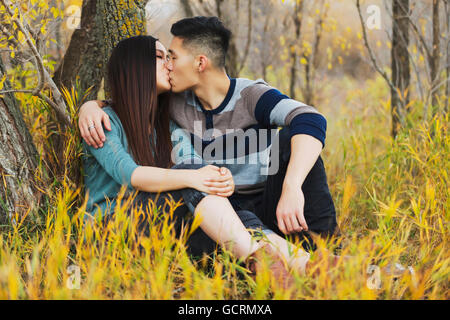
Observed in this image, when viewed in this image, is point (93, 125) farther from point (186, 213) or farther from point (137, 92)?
point (186, 213)

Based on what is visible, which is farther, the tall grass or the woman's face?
the woman's face

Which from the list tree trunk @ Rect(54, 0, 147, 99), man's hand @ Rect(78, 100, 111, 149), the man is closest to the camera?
man's hand @ Rect(78, 100, 111, 149)

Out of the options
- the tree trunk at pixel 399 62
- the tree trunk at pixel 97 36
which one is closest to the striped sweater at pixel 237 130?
the tree trunk at pixel 97 36

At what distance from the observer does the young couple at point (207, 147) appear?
6.38 ft

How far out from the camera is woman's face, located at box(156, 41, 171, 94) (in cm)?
239

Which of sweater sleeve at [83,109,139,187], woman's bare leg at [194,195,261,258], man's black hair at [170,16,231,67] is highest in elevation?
man's black hair at [170,16,231,67]

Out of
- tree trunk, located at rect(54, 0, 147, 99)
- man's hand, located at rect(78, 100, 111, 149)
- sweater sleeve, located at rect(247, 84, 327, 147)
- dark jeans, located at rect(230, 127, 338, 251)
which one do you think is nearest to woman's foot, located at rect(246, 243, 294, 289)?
dark jeans, located at rect(230, 127, 338, 251)

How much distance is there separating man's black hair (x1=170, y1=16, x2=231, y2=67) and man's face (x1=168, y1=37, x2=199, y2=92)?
4cm

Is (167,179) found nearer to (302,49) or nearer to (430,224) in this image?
(430,224)

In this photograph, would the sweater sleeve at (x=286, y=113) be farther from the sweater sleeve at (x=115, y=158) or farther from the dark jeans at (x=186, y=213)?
the sweater sleeve at (x=115, y=158)

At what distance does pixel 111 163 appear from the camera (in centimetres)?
206

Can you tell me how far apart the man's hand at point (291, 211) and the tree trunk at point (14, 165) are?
1.25m

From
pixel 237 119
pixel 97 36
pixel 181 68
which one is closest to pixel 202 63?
pixel 181 68
